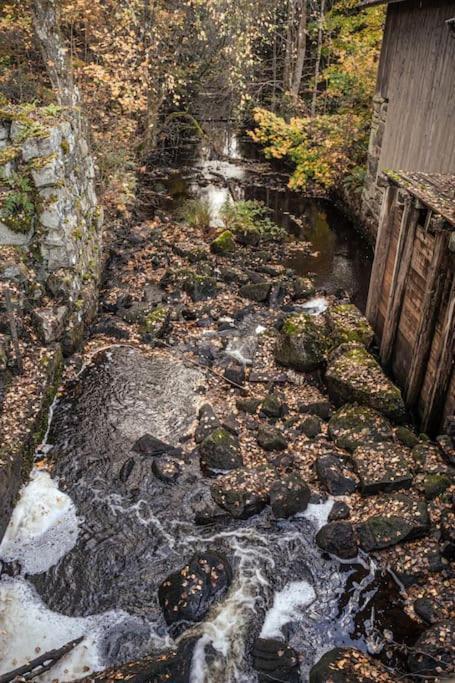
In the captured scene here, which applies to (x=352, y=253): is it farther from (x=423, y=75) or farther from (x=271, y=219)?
(x=423, y=75)

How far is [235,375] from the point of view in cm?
1184

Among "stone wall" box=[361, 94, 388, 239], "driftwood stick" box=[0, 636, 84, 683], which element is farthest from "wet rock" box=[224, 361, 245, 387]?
"stone wall" box=[361, 94, 388, 239]

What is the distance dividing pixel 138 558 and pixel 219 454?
91.4 inches

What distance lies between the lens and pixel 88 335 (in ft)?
43.5

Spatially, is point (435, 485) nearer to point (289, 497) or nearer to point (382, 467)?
point (382, 467)

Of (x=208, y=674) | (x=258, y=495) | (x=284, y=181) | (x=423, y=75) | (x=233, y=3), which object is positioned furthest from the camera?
(x=284, y=181)

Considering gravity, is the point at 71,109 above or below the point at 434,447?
above

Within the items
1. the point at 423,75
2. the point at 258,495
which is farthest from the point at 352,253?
the point at 258,495

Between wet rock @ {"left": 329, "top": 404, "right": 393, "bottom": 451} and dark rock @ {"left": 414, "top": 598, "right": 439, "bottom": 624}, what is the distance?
114 inches


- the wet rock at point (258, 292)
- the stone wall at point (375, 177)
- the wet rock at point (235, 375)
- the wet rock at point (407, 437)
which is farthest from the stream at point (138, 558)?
the stone wall at point (375, 177)

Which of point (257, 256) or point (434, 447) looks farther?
point (257, 256)

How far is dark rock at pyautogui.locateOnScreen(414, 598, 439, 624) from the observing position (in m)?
7.00

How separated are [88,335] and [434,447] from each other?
331 inches

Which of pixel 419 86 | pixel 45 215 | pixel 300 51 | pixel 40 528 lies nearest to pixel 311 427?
pixel 40 528
